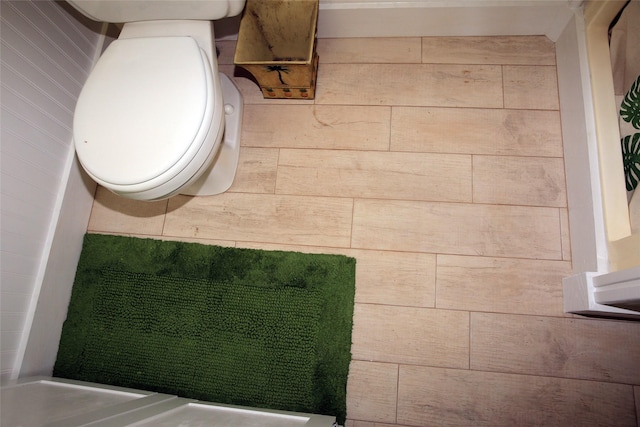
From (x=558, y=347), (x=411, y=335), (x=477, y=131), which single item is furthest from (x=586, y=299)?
(x=477, y=131)

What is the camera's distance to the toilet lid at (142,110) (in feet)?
3.10

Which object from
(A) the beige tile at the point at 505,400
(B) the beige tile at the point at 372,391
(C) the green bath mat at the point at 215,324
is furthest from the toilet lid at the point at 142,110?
(A) the beige tile at the point at 505,400

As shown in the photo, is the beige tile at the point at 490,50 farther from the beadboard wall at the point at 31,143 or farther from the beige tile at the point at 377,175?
the beadboard wall at the point at 31,143

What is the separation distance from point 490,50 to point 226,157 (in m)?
0.97

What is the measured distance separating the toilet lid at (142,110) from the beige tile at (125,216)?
1.42 ft

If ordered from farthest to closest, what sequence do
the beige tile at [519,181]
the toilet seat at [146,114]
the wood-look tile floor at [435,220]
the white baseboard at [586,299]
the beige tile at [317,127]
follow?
1. the beige tile at [317,127]
2. the beige tile at [519,181]
3. the wood-look tile floor at [435,220]
4. the white baseboard at [586,299]
5. the toilet seat at [146,114]

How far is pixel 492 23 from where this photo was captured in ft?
4.50

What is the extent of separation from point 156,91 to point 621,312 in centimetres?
130

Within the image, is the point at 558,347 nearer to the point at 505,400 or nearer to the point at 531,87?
the point at 505,400

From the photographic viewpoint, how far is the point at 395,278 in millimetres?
1251

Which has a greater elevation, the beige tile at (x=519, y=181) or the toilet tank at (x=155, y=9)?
the toilet tank at (x=155, y=9)

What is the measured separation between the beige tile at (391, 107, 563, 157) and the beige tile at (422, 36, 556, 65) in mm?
185

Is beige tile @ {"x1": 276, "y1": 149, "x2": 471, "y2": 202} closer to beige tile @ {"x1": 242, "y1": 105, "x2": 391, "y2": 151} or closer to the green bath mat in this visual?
beige tile @ {"x1": 242, "y1": 105, "x2": 391, "y2": 151}

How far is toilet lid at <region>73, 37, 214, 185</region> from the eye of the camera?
944 mm
